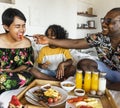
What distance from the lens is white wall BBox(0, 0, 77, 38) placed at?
2820 mm

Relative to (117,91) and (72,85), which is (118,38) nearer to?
(117,91)

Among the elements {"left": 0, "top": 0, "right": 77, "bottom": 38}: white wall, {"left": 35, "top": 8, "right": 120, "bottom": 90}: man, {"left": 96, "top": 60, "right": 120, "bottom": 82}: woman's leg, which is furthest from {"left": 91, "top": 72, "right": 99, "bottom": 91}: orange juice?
{"left": 0, "top": 0, "right": 77, "bottom": 38}: white wall

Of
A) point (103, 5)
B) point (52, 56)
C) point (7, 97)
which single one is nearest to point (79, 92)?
point (7, 97)

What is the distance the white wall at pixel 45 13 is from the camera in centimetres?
282

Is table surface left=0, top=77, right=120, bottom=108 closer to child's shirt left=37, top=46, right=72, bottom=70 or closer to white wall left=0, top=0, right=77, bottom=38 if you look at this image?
child's shirt left=37, top=46, right=72, bottom=70

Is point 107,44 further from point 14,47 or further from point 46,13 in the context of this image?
point 46,13

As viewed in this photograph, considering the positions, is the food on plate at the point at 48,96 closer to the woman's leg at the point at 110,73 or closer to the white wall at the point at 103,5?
the woman's leg at the point at 110,73

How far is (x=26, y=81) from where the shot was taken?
1657mm

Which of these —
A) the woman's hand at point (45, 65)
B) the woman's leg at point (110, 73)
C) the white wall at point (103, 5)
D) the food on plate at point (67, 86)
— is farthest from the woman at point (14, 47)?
the white wall at point (103, 5)

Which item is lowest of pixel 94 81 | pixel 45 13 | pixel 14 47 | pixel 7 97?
pixel 7 97

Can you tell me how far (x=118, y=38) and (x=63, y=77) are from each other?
2.17 ft

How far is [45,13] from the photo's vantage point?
3.21m

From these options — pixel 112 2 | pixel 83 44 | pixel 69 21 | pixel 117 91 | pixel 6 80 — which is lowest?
pixel 117 91

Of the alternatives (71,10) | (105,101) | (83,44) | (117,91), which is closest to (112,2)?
(71,10)
